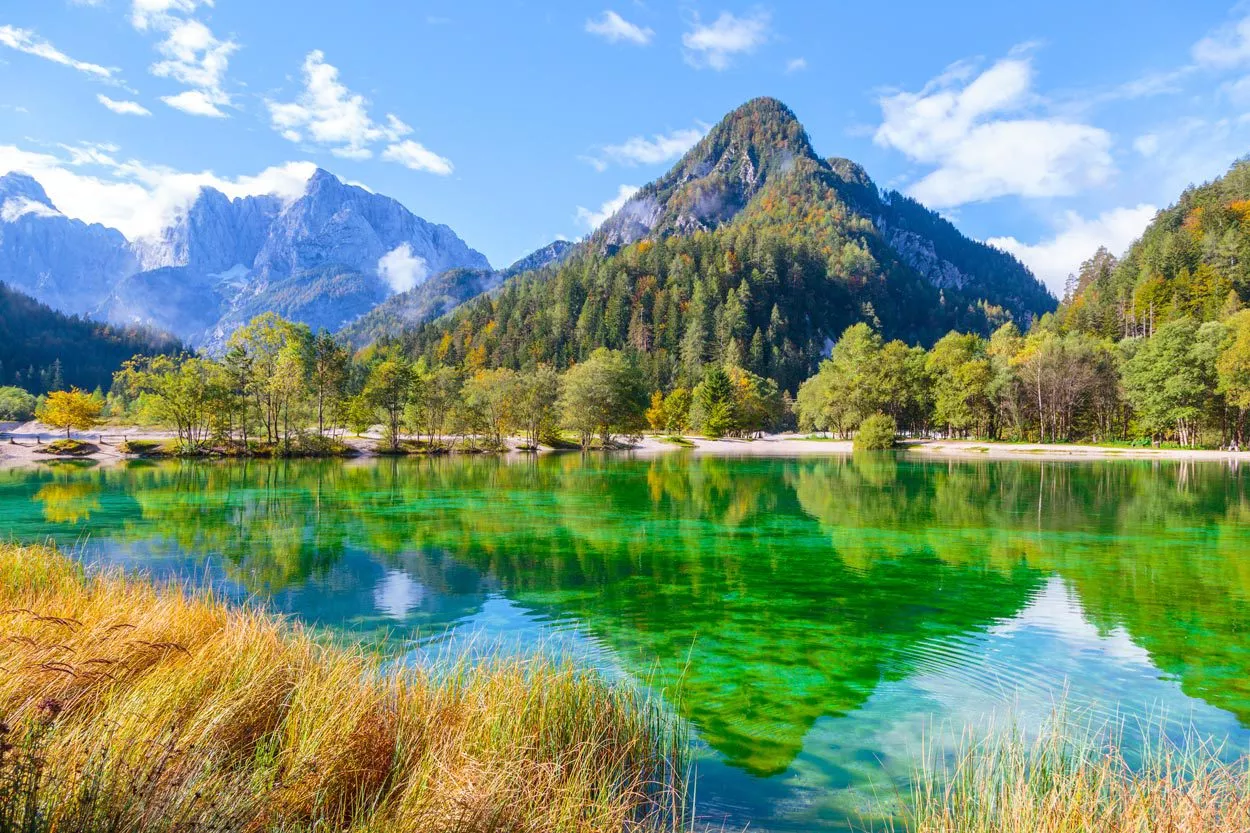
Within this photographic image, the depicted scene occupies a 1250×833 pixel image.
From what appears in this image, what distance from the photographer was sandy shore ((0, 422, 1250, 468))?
55906 millimetres

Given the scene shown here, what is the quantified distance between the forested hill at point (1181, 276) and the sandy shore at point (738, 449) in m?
34.2

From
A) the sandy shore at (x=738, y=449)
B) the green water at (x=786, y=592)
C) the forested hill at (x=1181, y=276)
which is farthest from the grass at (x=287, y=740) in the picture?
the forested hill at (x=1181, y=276)

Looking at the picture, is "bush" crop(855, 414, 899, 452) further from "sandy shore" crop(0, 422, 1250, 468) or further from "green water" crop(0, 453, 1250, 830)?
"green water" crop(0, 453, 1250, 830)

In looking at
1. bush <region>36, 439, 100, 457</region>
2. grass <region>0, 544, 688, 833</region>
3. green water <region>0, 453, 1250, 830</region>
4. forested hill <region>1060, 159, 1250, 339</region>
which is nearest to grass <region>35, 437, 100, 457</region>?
bush <region>36, 439, 100, 457</region>

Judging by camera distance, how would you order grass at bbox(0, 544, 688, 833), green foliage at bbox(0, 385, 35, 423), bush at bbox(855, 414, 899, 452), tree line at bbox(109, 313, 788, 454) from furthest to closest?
green foliage at bbox(0, 385, 35, 423) → bush at bbox(855, 414, 899, 452) → tree line at bbox(109, 313, 788, 454) → grass at bbox(0, 544, 688, 833)

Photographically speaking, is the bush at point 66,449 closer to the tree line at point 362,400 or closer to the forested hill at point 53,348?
the tree line at point 362,400

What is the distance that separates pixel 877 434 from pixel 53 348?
7695 inches

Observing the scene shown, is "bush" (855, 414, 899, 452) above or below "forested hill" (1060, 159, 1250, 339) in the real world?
below

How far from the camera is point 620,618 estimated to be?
12.0 meters

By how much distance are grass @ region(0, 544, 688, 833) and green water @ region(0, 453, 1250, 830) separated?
1.56 meters

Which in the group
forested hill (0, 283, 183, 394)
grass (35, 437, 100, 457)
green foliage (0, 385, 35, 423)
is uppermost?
forested hill (0, 283, 183, 394)

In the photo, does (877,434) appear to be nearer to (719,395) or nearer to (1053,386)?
(1053,386)

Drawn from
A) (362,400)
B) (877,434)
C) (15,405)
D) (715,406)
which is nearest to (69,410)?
A: (362,400)

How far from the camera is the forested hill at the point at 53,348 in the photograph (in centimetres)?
14912
